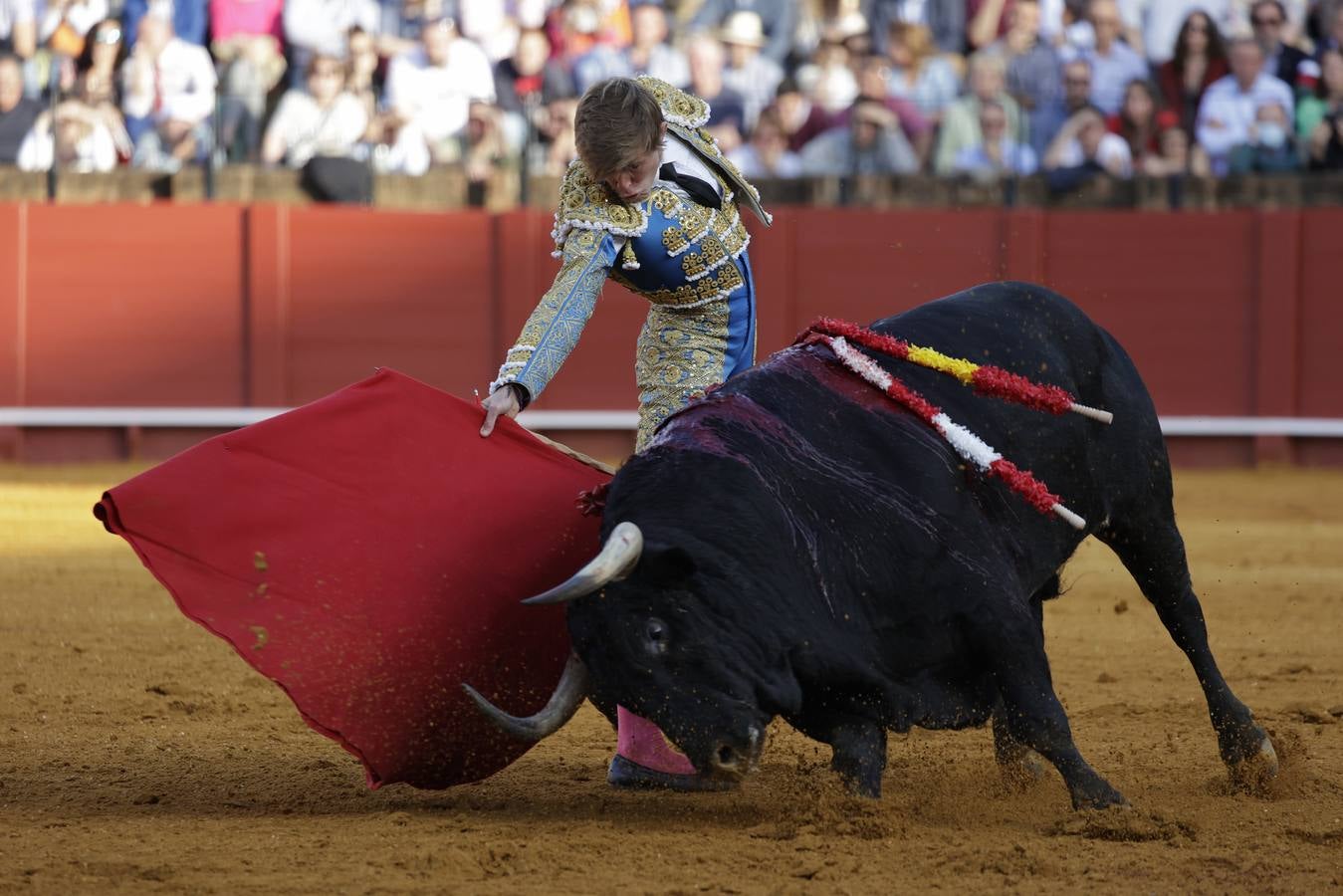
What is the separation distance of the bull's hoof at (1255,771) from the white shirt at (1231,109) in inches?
245

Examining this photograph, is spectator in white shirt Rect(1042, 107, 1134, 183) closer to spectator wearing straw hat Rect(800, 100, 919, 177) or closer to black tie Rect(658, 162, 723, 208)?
spectator wearing straw hat Rect(800, 100, 919, 177)

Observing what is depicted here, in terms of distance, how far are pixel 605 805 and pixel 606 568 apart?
0.74 metres

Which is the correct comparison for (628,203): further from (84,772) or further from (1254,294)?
(1254,294)

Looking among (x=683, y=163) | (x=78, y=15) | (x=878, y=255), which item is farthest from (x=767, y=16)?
(x=683, y=163)

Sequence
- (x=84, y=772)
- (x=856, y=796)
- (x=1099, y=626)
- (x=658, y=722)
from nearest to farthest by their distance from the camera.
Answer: (x=658, y=722)
(x=856, y=796)
(x=84, y=772)
(x=1099, y=626)

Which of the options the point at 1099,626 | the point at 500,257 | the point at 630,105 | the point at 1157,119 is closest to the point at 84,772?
the point at 630,105

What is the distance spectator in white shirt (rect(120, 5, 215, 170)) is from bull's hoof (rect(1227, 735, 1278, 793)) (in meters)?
6.88

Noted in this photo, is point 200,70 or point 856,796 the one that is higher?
point 200,70

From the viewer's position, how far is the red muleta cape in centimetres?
284

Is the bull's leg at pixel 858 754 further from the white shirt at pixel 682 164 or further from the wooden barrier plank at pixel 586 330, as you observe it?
the wooden barrier plank at pixel 586 330

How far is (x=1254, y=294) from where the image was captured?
9188mm

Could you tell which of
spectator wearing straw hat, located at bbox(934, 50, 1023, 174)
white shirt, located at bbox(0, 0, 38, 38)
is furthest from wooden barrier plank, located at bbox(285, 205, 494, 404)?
spectator wearing straw hat, located at bbox(934, 50, 1023, 174)

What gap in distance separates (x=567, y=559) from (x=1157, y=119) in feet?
21.8

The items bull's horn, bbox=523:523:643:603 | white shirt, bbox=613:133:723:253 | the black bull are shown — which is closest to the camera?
bull's horn, bbox=523:523:643:603
